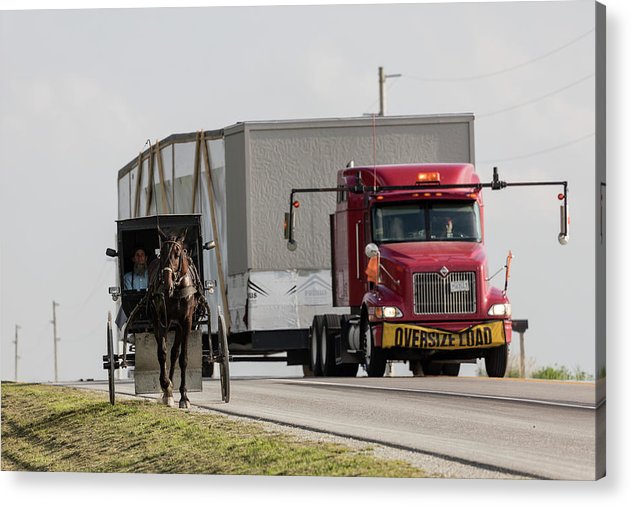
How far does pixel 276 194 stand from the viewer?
31.9 m

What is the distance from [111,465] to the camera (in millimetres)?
23109

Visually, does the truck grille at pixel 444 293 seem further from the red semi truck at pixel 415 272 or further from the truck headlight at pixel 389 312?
the truck headlight at pixel 389 312

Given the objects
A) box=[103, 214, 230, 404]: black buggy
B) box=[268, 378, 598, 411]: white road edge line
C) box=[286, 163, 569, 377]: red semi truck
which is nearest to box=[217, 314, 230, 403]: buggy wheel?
box=[103, 214, 230, 404]: black buggy

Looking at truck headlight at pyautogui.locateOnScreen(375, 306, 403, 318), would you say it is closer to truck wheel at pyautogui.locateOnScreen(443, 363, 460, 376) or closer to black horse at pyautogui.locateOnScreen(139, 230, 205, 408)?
truck wheel at pyautogui.locateOnScreen(443, 363, 460, 376)

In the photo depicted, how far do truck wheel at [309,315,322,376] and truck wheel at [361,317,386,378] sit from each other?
202 centimetres

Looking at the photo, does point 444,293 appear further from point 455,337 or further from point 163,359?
point 163,359

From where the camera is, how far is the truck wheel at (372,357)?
97.7 feet

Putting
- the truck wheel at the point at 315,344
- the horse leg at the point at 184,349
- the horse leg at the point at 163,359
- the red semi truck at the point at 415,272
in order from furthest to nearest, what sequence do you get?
the truck wheel at the point at 315,344
the red semi truck at the point at 415,272
the horse leg at the point at 163,359
the horse leg at the point at 184,349

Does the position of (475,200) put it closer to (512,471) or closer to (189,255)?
(189,255)

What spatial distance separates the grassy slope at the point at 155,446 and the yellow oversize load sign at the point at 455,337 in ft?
15.5

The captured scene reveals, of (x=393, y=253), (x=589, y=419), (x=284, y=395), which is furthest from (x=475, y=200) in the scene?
(x=589, y=419)

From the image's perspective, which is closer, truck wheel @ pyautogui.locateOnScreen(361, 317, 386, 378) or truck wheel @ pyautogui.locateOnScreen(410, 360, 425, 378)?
truck wheel @ pyautogui.locateOnScreen(361, 317, 386, 378)

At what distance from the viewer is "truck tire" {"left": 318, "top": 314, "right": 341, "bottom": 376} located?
3192cm

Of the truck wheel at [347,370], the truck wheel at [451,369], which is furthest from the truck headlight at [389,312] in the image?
the truck wheel at [347,370]
